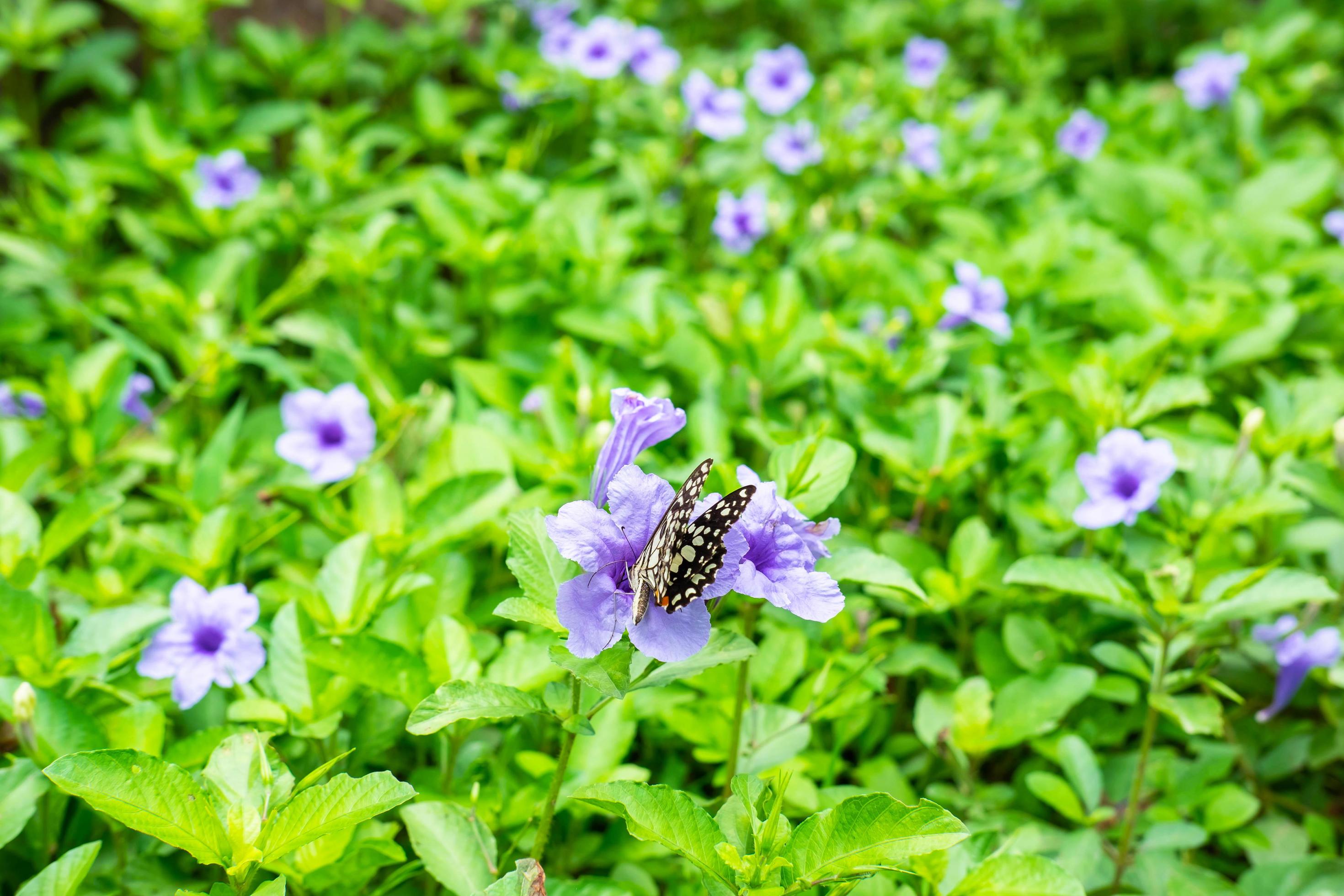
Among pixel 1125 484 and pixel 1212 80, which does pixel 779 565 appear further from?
pixel 1212 80

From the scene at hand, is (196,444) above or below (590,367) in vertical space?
below

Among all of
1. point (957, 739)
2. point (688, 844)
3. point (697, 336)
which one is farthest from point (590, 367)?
point (688, 844)

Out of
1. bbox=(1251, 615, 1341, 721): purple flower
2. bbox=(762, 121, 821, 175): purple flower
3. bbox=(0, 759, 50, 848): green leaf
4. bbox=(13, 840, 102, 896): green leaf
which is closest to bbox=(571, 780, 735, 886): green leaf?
bbox=(13, 840, 102, 896): green leaf

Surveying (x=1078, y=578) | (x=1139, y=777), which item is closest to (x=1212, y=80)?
(x=1078, y=578)

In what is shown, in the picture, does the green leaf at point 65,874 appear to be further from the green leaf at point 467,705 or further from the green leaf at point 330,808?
the green leaf at point 467,705

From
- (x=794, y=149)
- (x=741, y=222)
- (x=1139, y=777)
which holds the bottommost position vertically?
(x=1139, y=777)

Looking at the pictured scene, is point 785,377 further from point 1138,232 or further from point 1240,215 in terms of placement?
point 1240,215

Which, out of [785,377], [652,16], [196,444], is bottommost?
[196,444]
